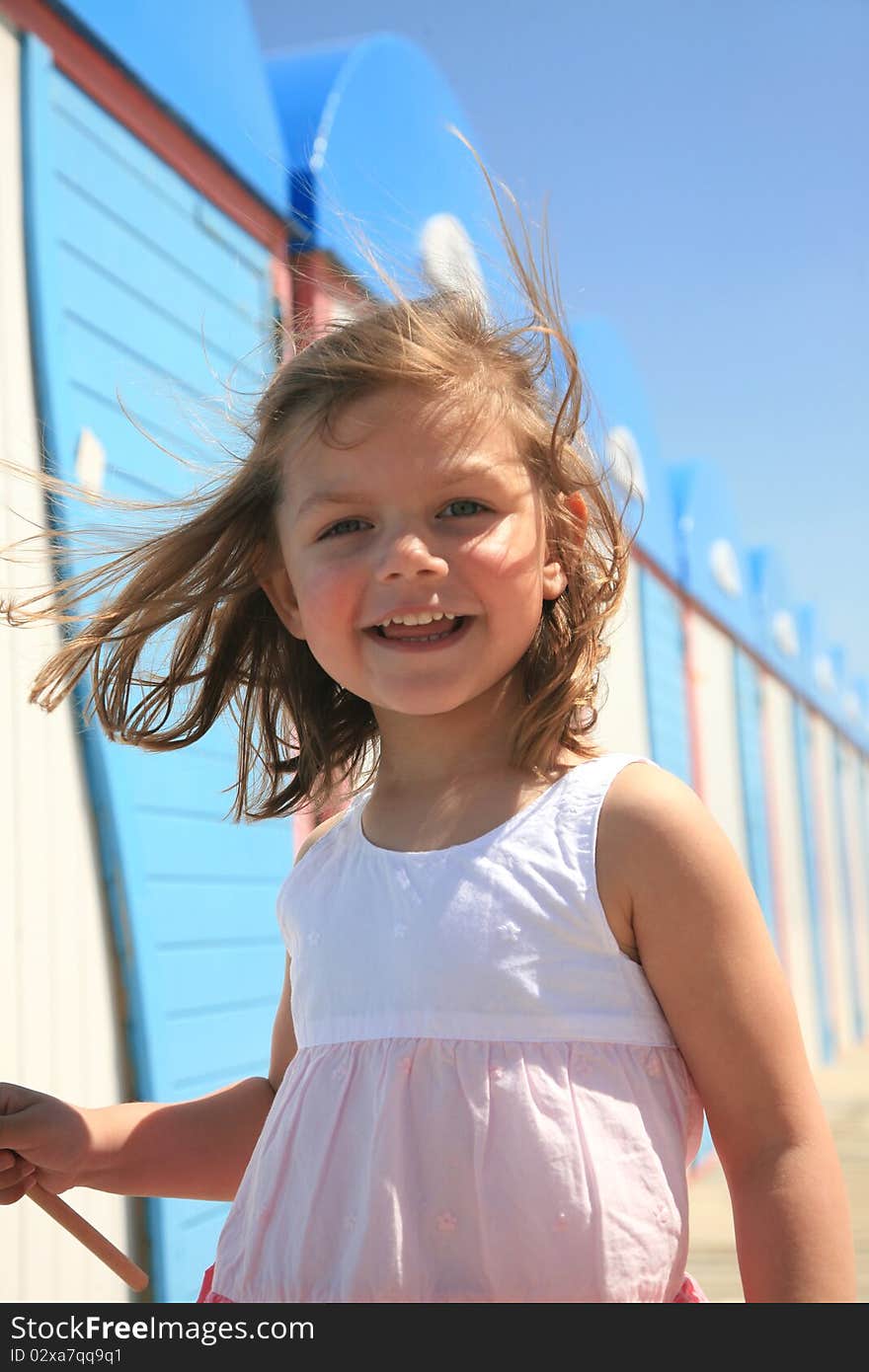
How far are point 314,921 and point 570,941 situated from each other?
1.00 ft

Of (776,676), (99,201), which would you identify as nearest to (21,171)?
(99,201)

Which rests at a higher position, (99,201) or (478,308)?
(99,201)

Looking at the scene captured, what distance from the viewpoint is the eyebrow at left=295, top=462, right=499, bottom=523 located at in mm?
1300

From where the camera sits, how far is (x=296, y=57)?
3.71 metres

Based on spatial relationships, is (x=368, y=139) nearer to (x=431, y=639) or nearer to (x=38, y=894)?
(x=38, y=894)

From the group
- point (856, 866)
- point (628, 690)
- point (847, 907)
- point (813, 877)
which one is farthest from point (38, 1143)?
point (856, 866)

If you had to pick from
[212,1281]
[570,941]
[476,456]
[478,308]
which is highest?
[478,308]

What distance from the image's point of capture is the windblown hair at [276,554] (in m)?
1.39

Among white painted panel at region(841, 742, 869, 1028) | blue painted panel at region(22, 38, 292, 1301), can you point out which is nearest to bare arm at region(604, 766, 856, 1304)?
blue painted panel at region(22, 38, 292, 1301)

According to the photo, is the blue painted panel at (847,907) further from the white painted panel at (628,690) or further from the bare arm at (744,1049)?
the bare arm at (744,1049)

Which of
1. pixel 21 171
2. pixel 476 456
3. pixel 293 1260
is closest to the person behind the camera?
pixel 293 1260

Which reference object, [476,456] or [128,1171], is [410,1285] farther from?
[476,456]

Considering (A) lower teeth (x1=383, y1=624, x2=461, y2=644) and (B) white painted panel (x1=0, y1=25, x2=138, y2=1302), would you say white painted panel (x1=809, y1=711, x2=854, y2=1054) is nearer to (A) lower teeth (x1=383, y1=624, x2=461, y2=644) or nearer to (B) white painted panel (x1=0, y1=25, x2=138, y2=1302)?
(B) white painted panel (x1=0, y1=25, x2=138, y2=1302)

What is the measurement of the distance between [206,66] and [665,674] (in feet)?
14.0
